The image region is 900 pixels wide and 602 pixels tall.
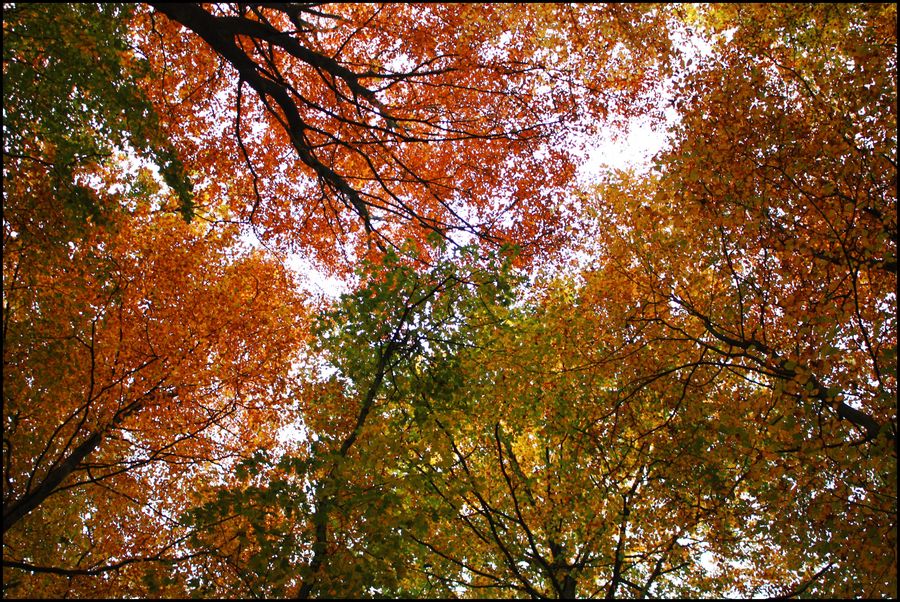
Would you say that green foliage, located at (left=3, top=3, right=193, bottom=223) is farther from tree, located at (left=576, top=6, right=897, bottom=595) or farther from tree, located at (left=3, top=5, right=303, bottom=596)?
tree, located at (left=576, top=6, right=897, bottom=595)

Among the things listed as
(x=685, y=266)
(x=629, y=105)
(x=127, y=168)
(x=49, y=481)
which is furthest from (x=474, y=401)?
(x=127, y=168)

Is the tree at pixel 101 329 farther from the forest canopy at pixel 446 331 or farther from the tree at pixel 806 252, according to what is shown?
the tree at pixel 806 252

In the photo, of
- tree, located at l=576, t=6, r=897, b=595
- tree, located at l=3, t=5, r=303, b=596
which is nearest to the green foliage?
tree, located at l=3, t=5, r=303, b=596

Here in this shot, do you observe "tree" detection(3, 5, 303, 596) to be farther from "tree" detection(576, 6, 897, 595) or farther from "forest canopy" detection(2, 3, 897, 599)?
"tree" detection(576, 6, 897, 595)

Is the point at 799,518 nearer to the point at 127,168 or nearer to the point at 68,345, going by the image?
the point at 68,345

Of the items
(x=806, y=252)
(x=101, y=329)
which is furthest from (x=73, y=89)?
(x=806, y=252)

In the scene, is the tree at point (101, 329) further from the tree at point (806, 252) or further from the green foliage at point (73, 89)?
the tree at point (806, 252)

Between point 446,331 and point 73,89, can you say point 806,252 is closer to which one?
point 446,331

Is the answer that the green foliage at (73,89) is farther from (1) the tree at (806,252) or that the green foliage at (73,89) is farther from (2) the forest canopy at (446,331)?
(1) the tree at (806,252)

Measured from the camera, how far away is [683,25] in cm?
852

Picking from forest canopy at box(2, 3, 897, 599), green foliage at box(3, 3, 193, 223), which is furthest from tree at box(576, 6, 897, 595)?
green foliage at box(3, 3, 193, 223)

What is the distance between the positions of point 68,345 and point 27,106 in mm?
3747

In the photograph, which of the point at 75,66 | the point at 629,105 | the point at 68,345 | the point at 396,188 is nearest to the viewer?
the point at 75,66

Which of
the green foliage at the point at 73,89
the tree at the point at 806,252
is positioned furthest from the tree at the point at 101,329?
the tree at the point at 806,252
